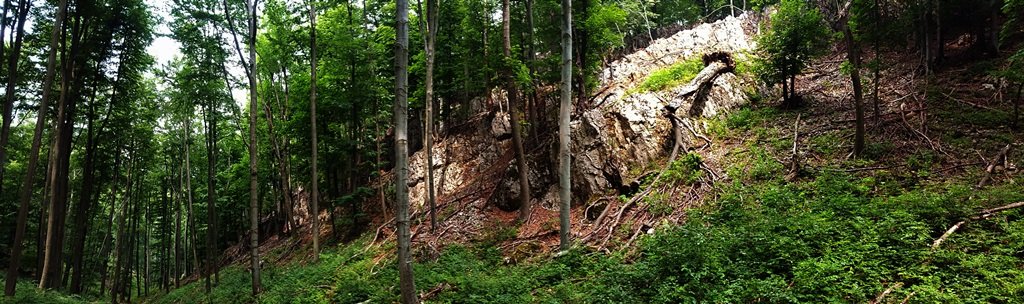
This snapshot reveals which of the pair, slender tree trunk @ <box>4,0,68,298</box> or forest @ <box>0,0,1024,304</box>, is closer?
forest @ <box>0,0,1024,304</box>

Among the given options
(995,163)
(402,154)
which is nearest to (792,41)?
(995,163)

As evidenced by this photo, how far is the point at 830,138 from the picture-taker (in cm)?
978

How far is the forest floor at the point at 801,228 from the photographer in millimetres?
4930

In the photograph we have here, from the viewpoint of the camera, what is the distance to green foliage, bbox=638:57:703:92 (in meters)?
13.3

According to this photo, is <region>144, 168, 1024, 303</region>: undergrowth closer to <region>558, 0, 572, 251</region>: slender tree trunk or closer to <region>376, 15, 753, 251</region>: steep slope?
<region>558, 0, 572, 251</region>: slender tree trunk

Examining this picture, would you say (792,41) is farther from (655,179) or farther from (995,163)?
(655,179)

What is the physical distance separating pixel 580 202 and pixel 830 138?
594 centimetres

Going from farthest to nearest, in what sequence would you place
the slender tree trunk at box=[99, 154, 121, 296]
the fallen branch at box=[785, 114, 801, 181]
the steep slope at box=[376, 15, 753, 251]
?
the slender tree trunk at box=[99, 154, 121, 296] → the steep slope at box=[376, 15, 753, 251] → the fallen branch at box=[785, 114, 801, 181]

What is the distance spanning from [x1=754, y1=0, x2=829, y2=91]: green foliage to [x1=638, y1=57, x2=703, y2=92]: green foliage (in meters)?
2.26

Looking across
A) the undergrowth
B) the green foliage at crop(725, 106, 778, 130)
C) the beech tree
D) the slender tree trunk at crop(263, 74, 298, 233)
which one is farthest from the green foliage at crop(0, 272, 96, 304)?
the beech tree

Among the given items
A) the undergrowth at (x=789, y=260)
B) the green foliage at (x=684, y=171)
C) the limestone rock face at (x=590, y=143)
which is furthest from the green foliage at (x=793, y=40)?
the undergrowth at (x=789, y=260)

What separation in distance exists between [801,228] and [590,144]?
20.8ft

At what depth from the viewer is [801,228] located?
6191 mm

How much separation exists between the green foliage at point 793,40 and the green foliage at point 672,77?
2264 millimetres
